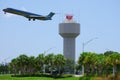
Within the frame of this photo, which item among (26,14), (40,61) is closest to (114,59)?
(26,14)

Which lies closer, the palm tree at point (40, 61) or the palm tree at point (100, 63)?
the palm tree at point (100, 63)

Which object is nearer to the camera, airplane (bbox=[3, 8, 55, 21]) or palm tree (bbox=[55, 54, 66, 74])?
airplane (bbox=[3, 8, 55, 21])

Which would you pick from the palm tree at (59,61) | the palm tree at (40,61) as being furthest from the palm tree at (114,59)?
the palm tree at (40,61)

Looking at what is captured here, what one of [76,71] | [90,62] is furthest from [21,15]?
[76,71]

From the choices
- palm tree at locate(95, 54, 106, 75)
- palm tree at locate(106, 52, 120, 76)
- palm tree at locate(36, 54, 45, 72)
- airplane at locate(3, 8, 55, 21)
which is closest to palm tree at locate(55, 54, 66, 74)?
palm tree at locate(36, 54, 45, 72)

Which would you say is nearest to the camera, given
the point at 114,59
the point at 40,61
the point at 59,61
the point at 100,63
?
the point at 114,59

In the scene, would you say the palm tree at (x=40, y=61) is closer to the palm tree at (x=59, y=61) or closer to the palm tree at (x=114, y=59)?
the palm tree at (x=59, y=61)

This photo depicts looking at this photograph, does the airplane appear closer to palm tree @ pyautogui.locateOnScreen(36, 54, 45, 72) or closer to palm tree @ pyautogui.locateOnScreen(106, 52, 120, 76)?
palm tree @ pyautogui.locateOnScreen(106, 52, 120, 76)

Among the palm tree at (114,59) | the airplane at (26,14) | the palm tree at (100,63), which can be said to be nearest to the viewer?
the airplane at (26,14)

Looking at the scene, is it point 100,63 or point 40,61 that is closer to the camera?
point 100,63

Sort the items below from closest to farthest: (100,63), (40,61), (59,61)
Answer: (100,63), (59,61), (40,61)

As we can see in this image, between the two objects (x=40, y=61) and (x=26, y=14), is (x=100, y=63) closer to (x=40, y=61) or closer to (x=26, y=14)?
(x=40, y=61)

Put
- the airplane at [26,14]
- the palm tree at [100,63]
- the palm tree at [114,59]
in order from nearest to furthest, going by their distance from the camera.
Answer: the airplane at [26,14] < the palm tree at [114,59] < the palm tree at [100,63]

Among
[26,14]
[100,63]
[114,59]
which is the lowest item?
[100,63]
